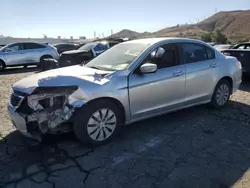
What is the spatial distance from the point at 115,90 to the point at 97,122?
553 millimetres

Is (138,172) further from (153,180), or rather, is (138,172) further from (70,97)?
(70,97)

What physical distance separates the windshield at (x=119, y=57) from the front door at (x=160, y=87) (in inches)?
9.7

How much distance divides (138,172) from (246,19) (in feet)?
394

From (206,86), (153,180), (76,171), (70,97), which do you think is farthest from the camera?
(206,86)

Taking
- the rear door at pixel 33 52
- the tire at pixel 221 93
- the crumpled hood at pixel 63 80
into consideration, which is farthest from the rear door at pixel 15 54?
the tire at pixel 221 93

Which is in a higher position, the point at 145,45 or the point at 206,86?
the point at 145,45

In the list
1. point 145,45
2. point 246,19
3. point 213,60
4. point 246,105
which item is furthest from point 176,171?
point 246,19

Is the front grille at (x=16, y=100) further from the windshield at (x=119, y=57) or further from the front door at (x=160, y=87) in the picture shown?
the front door at (x=160, y=87)

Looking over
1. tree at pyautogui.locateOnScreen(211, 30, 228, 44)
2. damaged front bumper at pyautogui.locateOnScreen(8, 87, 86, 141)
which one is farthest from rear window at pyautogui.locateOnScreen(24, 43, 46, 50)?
tree at pyautogui.locateOnScreen(211, 30, 228, 44)

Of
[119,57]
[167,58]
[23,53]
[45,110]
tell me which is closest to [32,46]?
[23,53]

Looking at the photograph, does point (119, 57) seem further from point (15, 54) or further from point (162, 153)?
point (15, 54)

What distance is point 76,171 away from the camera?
330 cm

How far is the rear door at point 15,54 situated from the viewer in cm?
1364

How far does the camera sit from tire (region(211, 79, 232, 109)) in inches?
217
